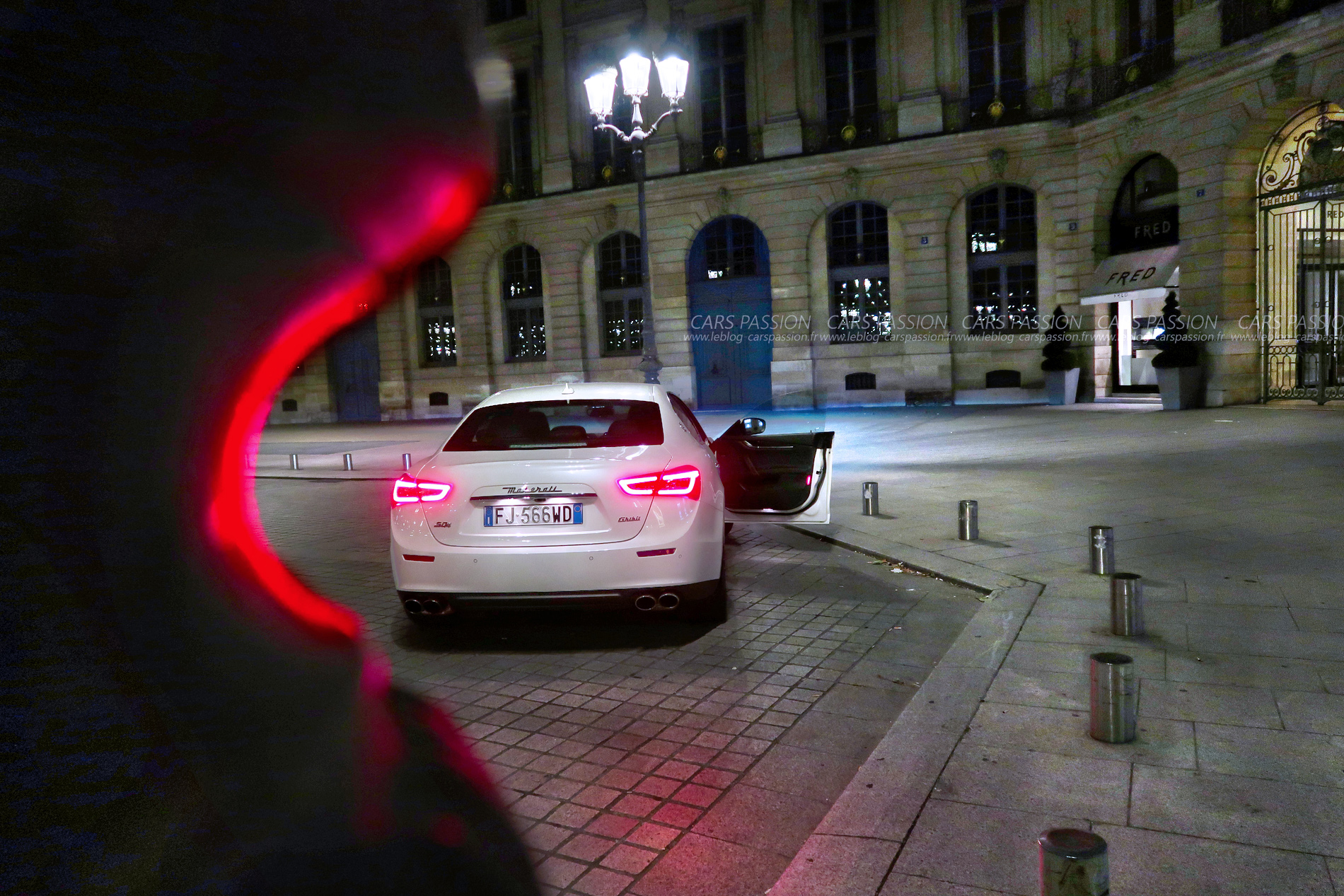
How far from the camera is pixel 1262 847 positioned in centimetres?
297

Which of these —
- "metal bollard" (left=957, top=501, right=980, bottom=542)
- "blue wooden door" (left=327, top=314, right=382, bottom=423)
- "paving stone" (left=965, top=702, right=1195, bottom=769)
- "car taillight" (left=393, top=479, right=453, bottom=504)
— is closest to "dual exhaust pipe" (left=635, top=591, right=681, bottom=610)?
"car taillight" (left=393, top=479, right=453, bottom=504)

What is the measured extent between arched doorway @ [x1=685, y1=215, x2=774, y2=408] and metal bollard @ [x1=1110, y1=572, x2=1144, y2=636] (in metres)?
25.1

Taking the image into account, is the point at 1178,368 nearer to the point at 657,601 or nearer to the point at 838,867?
the point at 657,601

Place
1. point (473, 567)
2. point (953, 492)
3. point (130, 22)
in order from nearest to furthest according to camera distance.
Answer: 1. point (130, 22)
2. point (473, 567)
3. point (953, 492)

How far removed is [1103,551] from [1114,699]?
3.22 meters

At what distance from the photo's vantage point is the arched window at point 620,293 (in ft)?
106

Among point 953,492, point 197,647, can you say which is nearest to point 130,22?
point 197,647

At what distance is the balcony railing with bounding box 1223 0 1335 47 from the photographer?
711 inches

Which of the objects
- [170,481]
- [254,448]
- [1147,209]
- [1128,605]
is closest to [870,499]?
[1128,605]

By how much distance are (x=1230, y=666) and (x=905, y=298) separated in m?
24.2

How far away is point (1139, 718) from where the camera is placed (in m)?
4.10

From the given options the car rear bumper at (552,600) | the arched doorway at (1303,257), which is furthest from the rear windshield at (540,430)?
the arched doorway at (1303,257)

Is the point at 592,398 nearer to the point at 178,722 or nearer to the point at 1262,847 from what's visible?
the point at 178,722

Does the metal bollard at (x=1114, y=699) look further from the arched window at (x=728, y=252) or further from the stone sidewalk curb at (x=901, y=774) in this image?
the arched window at (x=728, y=252)
